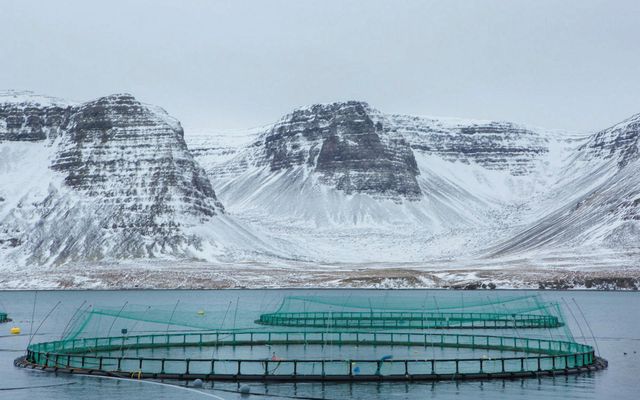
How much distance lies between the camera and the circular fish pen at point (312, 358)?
6631 cm

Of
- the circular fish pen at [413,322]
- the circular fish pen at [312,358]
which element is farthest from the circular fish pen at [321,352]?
the circular fish pen at [413,322]

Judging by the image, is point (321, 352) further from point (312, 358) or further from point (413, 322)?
point (413, 322)

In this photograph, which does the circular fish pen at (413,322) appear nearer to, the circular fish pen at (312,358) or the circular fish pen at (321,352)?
the circular fish pen at (321,352)

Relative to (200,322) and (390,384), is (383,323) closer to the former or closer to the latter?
(200,322)

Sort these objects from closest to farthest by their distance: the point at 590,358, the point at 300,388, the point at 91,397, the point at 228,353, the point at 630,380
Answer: the point at 91,397 → the point at 300,388 → the point at 630,380 → the point at 590,358 → the point at 228,353

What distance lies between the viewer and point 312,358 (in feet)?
266

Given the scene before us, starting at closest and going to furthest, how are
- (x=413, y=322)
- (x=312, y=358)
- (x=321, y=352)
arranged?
(x=312, y=358) → (x=321, y=352) → (x=413, y=322)

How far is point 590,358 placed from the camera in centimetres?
7338

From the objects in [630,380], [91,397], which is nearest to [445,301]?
[630,380]

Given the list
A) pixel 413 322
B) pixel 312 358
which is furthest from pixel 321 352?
pixel 413 322

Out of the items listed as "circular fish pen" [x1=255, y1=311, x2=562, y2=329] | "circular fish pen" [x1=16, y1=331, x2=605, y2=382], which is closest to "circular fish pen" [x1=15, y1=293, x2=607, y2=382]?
"circular fish pen" [x1=16, y1=331, x2=605, y2=382]

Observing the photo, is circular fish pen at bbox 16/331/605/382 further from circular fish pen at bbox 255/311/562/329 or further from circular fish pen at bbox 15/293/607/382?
circular fish pen at bbox 255/311/562/329

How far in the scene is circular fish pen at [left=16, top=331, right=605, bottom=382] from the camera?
6631cm

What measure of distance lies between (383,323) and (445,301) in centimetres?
5790
